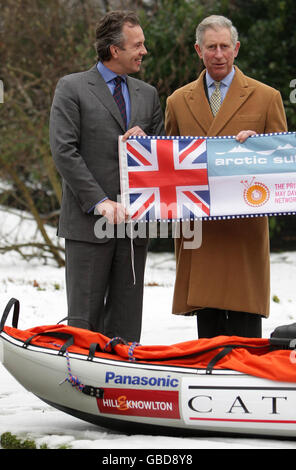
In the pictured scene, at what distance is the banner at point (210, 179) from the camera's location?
4.54 meters

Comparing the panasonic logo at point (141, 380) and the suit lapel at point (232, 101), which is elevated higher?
the suit lapel at point (232, 101)

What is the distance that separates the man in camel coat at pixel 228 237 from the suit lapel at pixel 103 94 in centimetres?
42

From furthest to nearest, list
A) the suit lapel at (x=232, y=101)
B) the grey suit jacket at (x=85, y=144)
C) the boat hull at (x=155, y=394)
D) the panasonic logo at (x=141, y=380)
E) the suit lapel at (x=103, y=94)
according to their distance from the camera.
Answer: the suit lapel at (x=232, y=101)
the suit lapel at (x=103, y=94)
the grey suit jacket at (x=85, y=144)
the panasonic logo at (x=141, y=380)
the boat hull at (x=155, y=394)

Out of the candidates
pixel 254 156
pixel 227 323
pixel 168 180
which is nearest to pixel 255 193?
pixel 254 156

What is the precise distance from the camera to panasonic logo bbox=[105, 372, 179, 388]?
3.67 metres

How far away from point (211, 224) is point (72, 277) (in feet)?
2.72

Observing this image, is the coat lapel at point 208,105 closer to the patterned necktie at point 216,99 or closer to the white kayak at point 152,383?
the patterned necktie at point 216,99

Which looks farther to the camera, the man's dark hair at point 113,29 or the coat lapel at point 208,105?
the coat lapel at point 208,105

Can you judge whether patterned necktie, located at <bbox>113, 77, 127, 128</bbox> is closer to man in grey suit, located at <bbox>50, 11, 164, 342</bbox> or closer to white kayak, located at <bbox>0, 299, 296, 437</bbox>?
man in grey suit, located at <bbox>50, 11, 164, 342</bbox>

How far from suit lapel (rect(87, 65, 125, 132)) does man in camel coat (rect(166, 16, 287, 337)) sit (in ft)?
1.36

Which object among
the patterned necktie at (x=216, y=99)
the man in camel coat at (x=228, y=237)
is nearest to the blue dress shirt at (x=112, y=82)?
the man in camel coat at (x=228, y=237)

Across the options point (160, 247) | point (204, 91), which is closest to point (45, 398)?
point (204, 91)
